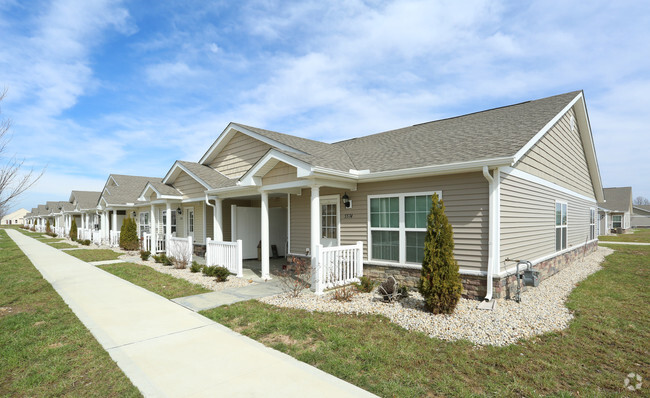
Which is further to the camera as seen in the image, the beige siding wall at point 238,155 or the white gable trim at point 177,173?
the white gable trim at point 177,173

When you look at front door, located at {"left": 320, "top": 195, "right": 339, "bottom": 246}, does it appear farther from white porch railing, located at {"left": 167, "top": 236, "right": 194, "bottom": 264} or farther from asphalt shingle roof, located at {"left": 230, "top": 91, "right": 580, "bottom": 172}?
white porch railing, located at {"left": 167, "top": 236, "right": 194, "bottom": 264}

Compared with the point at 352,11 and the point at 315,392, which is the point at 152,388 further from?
the point at 352,11

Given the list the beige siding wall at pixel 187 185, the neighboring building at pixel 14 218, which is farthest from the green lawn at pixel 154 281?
the neighboring building at pixel 14 218

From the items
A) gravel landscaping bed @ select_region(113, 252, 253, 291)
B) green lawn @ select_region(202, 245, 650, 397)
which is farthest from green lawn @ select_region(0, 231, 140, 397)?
gravel landscaping bed @ select_region(113, 252, 253, 291)

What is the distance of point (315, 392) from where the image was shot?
3520mm

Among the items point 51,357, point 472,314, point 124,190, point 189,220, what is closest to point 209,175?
point 189,220

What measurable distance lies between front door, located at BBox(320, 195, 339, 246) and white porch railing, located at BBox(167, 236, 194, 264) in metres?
5.59

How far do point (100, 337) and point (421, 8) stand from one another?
32.2ft

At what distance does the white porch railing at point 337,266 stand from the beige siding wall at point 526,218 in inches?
133

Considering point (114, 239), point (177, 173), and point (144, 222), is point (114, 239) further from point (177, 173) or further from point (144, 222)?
point (177, 173)

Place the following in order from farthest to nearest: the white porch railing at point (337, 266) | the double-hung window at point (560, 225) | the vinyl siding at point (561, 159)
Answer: the double-hung window at point (560, 225) < the vinyl siding at point (561, 159) < the white porch railing at point (337, 266)

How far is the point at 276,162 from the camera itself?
8.95 m

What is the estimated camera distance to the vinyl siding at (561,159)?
879 centimetres

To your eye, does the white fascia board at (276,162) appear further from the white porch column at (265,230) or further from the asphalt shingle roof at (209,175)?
the asphalt shingle roof at (209,175)
